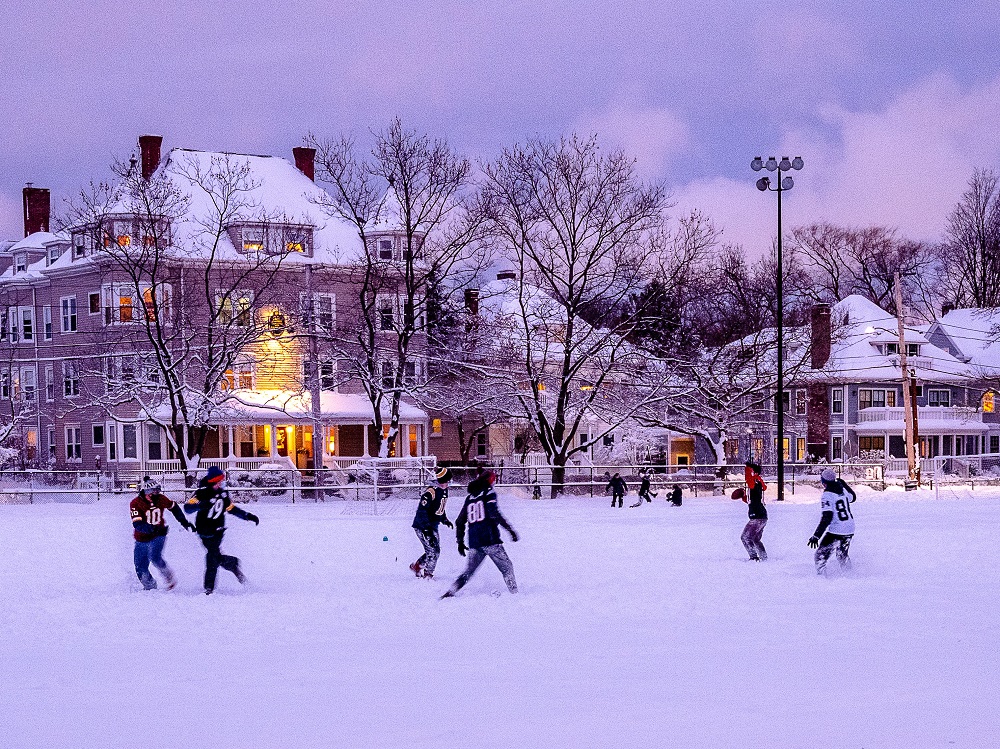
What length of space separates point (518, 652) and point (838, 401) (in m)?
53.5

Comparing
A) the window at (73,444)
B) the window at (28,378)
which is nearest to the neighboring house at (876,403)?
the window at (73,444)

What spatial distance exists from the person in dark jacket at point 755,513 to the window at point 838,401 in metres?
45.5

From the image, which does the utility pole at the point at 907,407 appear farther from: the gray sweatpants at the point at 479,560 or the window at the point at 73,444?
the window at the point at 73,444

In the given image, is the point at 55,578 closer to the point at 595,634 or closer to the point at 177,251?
the point at 595,634

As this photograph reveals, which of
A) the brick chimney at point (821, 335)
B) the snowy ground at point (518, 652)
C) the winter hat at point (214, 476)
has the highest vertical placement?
the brick chimney at point (821, 335)

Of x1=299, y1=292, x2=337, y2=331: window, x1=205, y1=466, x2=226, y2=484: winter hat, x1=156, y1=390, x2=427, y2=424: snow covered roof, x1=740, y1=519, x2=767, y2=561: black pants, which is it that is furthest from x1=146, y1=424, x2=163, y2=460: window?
x1=740, y1=519, x2=767, y2=561: black pants

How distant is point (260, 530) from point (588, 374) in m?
21.8

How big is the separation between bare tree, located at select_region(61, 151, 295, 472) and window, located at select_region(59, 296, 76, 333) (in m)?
2.57

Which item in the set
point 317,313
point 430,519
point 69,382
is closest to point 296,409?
point 317,313

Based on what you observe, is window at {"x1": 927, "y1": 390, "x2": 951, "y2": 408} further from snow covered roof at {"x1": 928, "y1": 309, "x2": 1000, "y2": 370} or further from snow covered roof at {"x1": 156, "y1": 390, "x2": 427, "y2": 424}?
snow covered roof at {"x1": 156, "y1": 390, "x2": 427, "y2": 424}

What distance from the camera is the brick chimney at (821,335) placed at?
172ft

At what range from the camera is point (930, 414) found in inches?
2440

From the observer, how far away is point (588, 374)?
45.5 meters

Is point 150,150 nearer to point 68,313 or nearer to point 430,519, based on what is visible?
point 68,313
